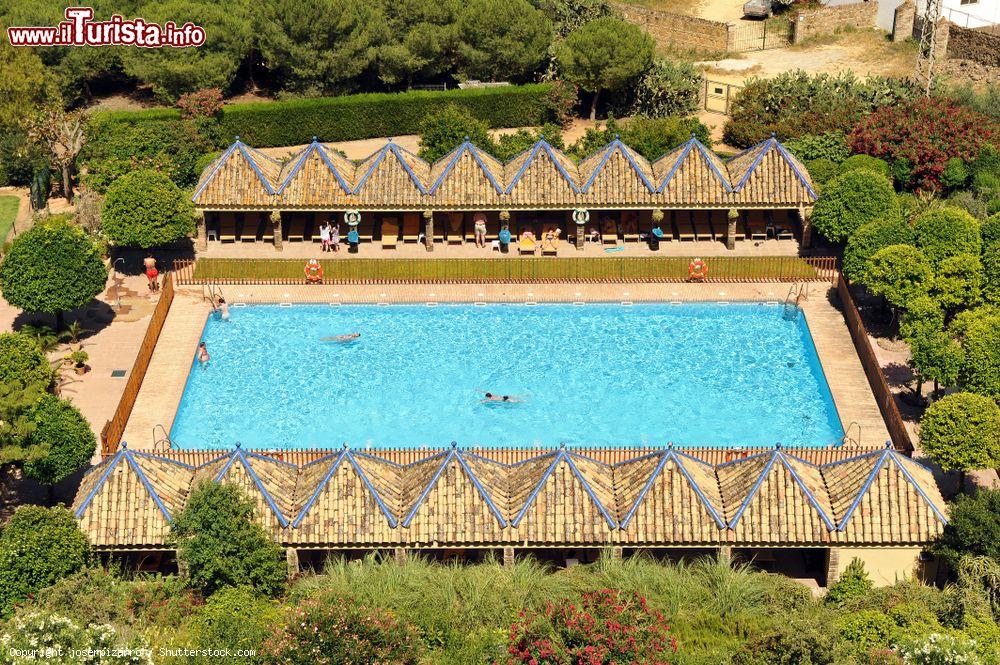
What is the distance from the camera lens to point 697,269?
52.2m

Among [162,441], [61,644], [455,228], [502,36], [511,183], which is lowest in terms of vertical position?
[61,644]

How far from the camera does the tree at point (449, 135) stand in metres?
58.3

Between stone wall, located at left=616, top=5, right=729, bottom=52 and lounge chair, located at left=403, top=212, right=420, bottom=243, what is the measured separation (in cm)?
2624

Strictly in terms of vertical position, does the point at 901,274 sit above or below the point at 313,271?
above

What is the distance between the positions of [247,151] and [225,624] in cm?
2608

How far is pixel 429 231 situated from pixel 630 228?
834 cm

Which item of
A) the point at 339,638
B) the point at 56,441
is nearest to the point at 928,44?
the point at 56,441

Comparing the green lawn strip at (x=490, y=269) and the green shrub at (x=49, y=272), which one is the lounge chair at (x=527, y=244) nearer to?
the green lawn strip at (x=490, y=269)

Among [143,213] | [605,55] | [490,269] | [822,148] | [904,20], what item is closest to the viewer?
[143,213]

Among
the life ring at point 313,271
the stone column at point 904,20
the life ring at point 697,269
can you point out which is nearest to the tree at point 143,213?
the life ring at point 313,271

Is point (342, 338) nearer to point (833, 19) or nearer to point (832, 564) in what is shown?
point (832, 564)

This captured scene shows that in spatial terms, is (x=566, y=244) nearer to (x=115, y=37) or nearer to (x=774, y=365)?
(x=774, y=365)

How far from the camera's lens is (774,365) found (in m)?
48.3

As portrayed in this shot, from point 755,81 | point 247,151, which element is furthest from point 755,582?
point 755,81
